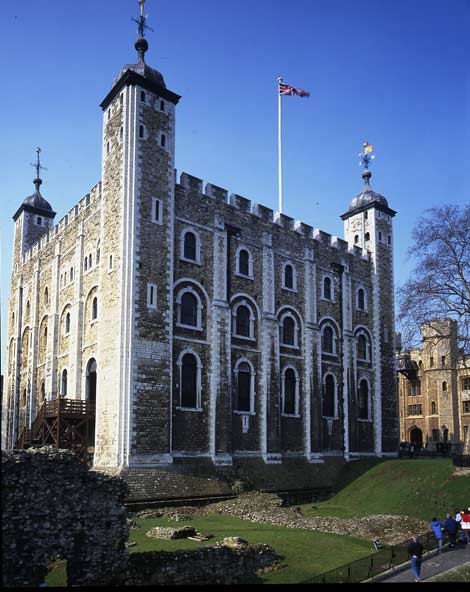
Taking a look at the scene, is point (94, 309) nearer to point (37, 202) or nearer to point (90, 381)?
point (90, 381)

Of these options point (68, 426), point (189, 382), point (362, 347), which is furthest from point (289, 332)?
point (68, 426)

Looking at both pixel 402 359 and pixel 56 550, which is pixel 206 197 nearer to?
pixel 56 550

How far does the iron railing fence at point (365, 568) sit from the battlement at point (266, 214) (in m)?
20.8

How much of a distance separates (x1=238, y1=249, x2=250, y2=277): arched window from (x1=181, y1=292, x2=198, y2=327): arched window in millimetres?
4272

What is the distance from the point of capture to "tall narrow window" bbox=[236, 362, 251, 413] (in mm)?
34844

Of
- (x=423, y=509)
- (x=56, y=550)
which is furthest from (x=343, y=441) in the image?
(x=56, y=550)

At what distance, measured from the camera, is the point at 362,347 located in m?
44.4

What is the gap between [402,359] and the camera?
6431 centimetres

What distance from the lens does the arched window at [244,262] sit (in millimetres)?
36219

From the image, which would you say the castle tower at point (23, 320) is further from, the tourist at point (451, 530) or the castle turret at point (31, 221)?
the tourist at point (451, 530)

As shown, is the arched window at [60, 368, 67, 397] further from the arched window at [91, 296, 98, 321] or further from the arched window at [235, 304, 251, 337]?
the arched window at [235, 304, 251, 337]

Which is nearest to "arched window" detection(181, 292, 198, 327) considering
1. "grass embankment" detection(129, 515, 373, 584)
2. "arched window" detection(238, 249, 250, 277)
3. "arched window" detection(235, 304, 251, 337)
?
"arched window" detection(235, 304, 251, 337)

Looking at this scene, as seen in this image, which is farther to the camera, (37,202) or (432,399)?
(432,399)

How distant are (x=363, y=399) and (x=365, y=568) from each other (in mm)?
25971
